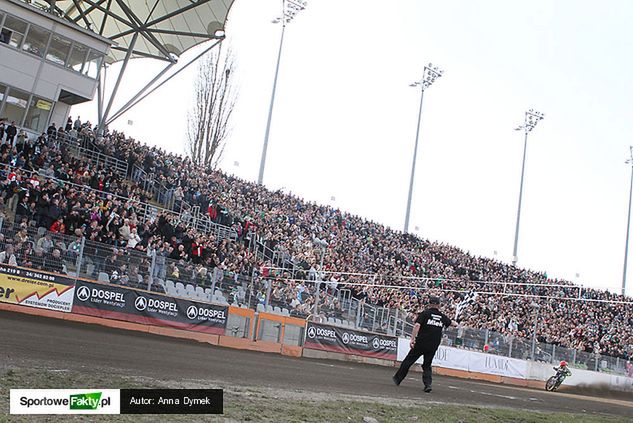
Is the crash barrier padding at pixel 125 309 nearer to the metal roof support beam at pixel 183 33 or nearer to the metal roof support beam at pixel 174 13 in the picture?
the metal roof support beam at pixel 174 13

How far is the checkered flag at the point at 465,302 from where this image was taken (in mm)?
37237

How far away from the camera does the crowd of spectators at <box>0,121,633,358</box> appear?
79.1ft

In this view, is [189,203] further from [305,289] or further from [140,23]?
[140,23]

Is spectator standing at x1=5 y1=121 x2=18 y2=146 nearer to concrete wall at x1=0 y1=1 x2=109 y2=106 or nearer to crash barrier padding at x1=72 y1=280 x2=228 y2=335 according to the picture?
concrete wall at x1=0 y1=1 x2=109 y2=106

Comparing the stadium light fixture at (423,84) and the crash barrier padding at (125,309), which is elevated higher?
the stadium light fixture at (423,84)

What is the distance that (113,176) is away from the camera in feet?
94.1

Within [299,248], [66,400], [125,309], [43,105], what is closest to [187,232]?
[125,309]

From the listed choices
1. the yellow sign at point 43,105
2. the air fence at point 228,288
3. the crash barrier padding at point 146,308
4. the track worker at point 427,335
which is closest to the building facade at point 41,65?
the yellow sign at point 43,105

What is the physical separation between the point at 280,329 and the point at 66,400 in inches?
818

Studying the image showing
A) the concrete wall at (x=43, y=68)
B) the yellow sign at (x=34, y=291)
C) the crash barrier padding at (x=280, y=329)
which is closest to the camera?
the yellow sign at (x=34, y=291)

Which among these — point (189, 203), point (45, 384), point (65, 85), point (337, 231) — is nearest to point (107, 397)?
point (45, 384)

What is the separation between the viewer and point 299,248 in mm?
35219

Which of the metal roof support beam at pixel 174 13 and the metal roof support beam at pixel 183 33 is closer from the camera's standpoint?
the metal roof support beam at pixel 174 13

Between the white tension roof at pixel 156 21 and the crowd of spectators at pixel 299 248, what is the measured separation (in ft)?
21.3
